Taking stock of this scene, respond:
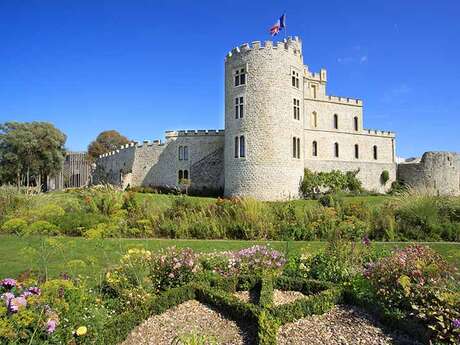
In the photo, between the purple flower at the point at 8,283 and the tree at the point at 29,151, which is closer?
the purple flower at the point at 8,283

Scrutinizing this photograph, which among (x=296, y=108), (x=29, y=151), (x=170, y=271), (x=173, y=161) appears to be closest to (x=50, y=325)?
(x=170, y=271)

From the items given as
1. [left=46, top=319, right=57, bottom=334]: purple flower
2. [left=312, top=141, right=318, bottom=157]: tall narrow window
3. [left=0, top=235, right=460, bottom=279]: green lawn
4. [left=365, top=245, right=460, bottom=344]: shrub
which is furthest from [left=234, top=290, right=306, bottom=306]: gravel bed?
[left=312, top=141, right=318, bottom=157]: tall narrow window

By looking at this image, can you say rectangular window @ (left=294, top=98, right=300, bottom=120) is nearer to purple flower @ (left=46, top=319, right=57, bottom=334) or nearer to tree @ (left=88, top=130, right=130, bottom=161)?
purple flower @ (left=46, top=319, right=57, bottom=334)

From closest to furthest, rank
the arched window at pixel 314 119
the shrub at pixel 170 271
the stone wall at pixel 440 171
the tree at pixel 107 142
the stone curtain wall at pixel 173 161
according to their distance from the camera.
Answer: the shrub at pixel 170 271
the stone curtain wall at pixel 173 161
the arched window at pixel 314 119
the stone wall at pixel 440 171
the tree at pixel 107 142

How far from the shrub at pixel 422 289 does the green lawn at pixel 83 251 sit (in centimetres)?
165

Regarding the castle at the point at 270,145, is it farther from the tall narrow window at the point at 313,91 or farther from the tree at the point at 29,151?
the tree at the point at 29,151

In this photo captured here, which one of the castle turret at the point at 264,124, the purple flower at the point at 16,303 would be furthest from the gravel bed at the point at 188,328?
Answer: the castle turret at the point at 264,124

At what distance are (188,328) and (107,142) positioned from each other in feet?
189

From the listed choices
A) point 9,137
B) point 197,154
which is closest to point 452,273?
point 197,154

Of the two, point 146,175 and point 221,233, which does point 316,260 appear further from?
point 146,175

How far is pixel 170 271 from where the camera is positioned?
626 cm

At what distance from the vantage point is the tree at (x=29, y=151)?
1357 inches

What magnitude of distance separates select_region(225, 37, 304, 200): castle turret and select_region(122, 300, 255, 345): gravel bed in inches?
740

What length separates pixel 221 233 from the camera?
11398 mm
